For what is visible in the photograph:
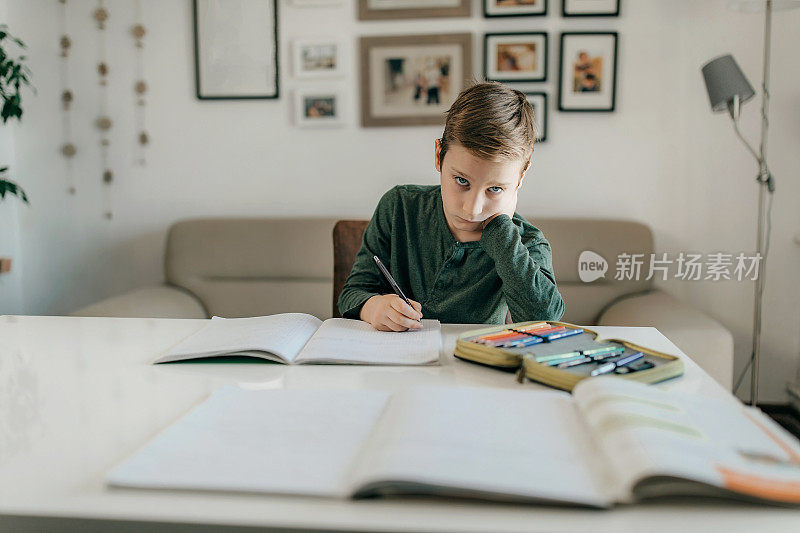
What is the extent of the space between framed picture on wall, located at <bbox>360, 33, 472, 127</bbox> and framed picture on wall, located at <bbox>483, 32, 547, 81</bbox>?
82 millimetres

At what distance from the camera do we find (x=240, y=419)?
67 cm

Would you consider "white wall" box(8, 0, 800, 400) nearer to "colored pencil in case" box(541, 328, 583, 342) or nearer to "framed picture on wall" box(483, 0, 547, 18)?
"framed picture on wall" box(483, 0, 547, 18)

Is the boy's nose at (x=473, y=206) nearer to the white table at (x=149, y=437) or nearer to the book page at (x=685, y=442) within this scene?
the white table at (x=149, y=437)

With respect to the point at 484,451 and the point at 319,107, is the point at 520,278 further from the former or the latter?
the point at 319,107

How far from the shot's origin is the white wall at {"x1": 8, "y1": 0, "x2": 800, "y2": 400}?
2551 millimetres

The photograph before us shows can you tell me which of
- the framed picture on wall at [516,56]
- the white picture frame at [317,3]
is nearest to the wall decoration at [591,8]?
the framed picture on wall at [516,56]

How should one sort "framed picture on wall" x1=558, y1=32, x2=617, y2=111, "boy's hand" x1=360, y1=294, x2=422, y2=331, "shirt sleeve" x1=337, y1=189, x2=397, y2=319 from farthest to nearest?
1. "framed picture on wall" x1=558, y1=32, x2=617, y2=111
2. "shirt sleeve" x1=337, y1=189, x2=397, y2=319
3. "boy's hand" x1=360, y1=294, x2=422, y2=331

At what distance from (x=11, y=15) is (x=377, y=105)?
4.96ft

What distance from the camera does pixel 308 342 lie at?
1.00 metres

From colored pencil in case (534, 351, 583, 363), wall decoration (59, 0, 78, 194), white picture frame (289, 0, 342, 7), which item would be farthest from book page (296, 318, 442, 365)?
wall decoration (59, 0, 78, 194)

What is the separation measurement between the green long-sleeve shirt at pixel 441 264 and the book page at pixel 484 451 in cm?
57

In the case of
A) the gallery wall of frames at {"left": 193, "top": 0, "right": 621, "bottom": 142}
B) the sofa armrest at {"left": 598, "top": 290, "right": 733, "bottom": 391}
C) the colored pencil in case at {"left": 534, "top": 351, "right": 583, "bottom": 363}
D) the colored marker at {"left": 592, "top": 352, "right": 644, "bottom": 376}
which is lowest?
the sofa armrest at {"left": 598, "top": 290, "right": 733, "bottom": 391}

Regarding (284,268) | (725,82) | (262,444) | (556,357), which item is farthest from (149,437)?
(725,82)

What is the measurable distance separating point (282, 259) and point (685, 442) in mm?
2161
